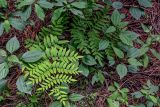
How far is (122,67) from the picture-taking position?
2.52 meters

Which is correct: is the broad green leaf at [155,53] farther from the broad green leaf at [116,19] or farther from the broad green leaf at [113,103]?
the broad green leaf at [113,103]

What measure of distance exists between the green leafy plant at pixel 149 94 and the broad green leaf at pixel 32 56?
32.3 inches

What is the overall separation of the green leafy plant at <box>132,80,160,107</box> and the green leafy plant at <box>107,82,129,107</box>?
9cm

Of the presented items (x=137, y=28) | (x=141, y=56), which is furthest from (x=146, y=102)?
(x=137, y=28)

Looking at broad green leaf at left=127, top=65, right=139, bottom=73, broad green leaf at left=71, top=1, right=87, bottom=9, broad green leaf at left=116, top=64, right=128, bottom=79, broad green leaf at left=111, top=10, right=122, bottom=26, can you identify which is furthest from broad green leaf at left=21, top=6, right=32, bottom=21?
broad green leaf at left=127, top=65, right=139, bottom=73

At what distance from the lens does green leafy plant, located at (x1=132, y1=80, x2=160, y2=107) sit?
2.46 m

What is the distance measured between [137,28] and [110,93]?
2.40 ft

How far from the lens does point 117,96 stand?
8.06 ft

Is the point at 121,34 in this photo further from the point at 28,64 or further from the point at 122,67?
the point at 28,64

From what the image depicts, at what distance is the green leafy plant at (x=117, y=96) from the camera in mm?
2412

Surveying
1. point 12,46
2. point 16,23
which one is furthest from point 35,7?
point 12,46

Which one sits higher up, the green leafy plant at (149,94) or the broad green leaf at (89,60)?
the broad green leaf at (89,60)

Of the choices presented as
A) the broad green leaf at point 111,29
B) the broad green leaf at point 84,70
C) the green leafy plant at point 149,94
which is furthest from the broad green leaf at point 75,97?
the broad green leaf at point 111,29

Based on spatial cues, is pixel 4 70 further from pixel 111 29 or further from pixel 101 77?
pixel 111 29
